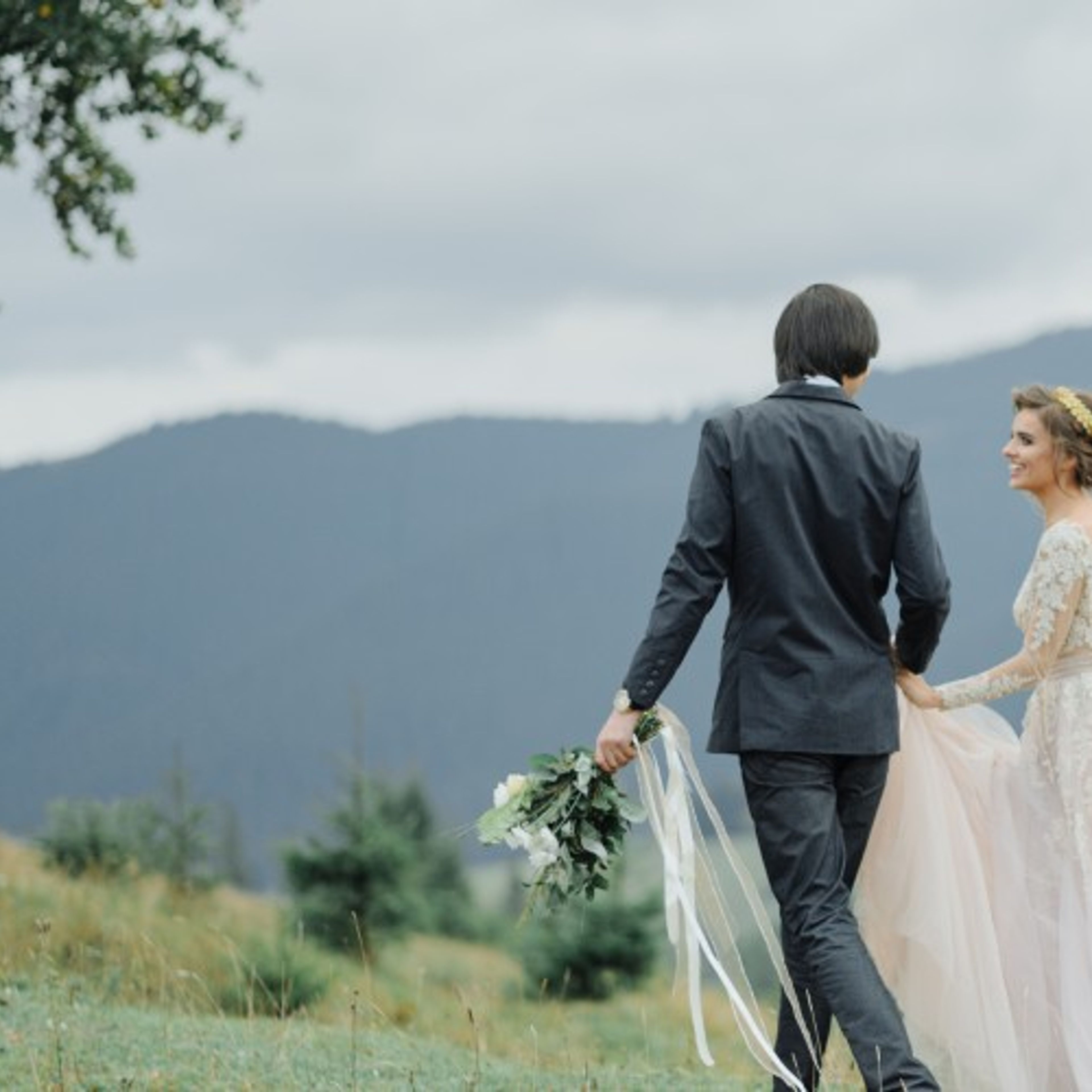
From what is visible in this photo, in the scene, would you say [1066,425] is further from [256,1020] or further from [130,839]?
[130,839]

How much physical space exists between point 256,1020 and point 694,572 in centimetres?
480

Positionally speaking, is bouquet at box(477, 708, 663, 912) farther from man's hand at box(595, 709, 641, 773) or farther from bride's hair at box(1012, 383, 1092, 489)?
bride's hair at box(1012, 383, 1092, 489)

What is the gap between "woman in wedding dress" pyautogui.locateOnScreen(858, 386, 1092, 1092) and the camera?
646 centimetres

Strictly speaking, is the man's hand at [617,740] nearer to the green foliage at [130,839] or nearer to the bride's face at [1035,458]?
Answer: the bride's face at [1035,458]

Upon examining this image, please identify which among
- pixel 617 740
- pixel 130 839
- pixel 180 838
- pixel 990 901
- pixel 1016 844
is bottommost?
pixel 180 838

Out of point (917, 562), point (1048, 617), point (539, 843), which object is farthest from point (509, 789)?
point (1048, 617)

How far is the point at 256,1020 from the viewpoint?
9656mm

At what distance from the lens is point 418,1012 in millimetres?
13469

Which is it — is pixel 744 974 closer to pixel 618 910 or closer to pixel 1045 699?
pixel 1045 699

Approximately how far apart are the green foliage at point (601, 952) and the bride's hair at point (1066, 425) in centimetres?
1382

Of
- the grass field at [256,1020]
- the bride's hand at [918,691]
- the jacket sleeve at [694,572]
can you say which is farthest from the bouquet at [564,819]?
the bride's hand at [918,691]

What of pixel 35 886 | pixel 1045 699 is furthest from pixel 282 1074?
pixel 35 886

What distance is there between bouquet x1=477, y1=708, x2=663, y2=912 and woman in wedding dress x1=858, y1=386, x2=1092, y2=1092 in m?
0.89

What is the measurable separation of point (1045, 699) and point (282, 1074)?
2946 mm
